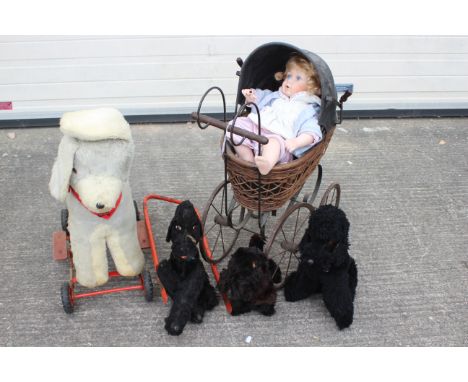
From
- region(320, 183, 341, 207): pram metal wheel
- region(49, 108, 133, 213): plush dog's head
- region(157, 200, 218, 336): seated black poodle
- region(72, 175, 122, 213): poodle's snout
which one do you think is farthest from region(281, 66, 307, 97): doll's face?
region(72, 175, 122, 213): poodle's snout

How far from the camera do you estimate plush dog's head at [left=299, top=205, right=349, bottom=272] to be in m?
2.54

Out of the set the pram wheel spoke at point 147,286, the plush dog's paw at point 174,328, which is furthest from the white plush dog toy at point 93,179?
the plush dog's paw at point 174,328

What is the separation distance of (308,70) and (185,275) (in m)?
1.39

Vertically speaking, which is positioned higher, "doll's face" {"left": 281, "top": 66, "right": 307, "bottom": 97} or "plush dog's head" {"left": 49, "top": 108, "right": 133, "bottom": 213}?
"doll's face" {"left": 281, "top": 66, "right": 307, "bottom": 97}

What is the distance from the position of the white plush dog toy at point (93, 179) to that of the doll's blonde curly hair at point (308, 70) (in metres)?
1.07

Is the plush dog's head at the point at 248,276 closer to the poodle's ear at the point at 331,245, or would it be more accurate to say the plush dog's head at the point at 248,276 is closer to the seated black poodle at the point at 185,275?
the seated black poodle at the point at 185,275

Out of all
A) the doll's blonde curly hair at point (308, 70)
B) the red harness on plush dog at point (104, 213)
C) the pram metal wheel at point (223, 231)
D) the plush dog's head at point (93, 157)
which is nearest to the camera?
the plush dog's head at point (93, 157)

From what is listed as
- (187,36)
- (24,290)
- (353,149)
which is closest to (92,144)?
(24,290)

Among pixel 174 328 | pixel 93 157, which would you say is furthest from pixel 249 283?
pixel 93 157

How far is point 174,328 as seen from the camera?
8.45 ft

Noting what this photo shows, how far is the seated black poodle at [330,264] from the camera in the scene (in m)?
2.55

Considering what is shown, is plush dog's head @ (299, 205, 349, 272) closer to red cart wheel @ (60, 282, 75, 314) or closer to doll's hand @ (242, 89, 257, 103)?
doll's hand @ (242, 89, 257, 103)

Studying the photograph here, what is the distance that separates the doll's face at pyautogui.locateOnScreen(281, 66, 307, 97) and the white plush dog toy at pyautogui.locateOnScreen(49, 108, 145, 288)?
1.01m

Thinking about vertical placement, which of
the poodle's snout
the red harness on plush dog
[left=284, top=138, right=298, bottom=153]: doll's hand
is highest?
[left=284, top=138, right=298, bottom=153]: doll's hand
